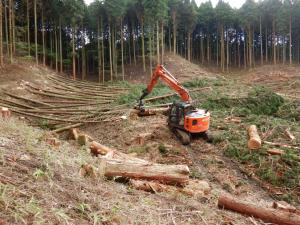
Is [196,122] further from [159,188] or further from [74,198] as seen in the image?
[74,198]

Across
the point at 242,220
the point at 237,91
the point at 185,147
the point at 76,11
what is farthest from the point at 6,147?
the point at 76,11

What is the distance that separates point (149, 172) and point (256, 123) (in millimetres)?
8601

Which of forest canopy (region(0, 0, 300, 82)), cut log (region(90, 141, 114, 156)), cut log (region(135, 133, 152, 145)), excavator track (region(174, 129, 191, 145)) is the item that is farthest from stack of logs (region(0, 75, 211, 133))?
forest canopy (region(0, 0, 300, 82))

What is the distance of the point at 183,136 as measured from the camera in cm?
1211

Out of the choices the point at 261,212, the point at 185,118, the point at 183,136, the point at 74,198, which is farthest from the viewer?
the point at 183,136

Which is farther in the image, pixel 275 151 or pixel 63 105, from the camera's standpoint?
pixel 63 105

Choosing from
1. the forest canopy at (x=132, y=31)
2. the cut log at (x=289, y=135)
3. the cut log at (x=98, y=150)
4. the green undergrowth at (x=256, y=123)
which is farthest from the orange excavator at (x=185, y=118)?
the forest canopy at (x=132, y=31)

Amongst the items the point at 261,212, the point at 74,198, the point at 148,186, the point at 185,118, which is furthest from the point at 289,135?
the point at 74,198

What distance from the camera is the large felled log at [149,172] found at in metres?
5.95

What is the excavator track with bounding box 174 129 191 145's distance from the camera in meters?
12.0

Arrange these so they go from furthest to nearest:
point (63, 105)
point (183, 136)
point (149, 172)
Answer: point (63, 105) → point (183, 136) → point (149, 172)

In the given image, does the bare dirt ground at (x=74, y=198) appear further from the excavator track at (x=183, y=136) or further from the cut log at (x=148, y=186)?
the excavator track at (x=183, y=136)

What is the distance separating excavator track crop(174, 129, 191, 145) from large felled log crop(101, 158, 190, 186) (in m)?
5.75

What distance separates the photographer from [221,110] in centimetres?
1783
